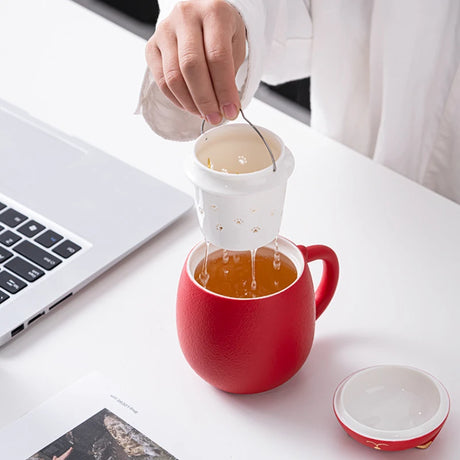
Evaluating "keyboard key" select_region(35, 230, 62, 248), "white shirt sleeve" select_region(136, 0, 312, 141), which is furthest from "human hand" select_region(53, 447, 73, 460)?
"white shirt sleeve" select_region(136, 0, 312, 141)

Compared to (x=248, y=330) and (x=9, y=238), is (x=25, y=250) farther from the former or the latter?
(x=248, y=330)

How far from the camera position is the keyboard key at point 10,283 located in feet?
2.39

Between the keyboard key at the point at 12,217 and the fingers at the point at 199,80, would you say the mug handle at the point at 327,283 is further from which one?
the keyboard key at the point at 12,217

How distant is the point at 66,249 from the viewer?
0.78 m

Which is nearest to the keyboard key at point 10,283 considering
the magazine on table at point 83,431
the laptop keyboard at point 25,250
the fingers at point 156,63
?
the laptop keyboard at point 25,250

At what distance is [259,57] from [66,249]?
0.28m

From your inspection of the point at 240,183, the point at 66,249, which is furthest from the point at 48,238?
the point at 240,183

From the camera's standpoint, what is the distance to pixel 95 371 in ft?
2.25

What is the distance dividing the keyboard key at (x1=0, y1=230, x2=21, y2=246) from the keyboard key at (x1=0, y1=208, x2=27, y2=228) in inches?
0.7

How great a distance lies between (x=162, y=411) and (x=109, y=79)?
56 cm

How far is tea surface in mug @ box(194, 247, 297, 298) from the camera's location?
2.12 feet

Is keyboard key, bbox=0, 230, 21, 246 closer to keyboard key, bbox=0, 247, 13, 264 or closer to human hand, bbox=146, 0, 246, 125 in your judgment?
keyboard key, bbox=0, 247, 13, 264

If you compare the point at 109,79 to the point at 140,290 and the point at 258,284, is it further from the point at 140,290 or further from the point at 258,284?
the point at 258,284

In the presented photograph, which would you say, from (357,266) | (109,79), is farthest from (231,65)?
(109,79)
